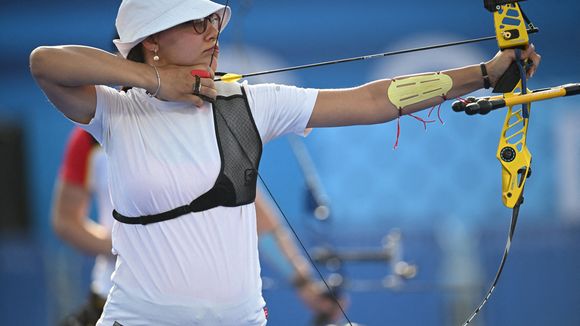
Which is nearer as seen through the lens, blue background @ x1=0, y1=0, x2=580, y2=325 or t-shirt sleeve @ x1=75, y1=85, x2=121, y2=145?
t-shirt sleeve @ x1=75, y1=85, x2=121, y2=145

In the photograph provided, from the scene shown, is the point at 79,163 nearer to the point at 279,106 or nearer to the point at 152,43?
the point at 152,43

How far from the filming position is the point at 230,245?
182cm

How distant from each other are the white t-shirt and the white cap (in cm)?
14

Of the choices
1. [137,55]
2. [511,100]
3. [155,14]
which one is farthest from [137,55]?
[511,100]

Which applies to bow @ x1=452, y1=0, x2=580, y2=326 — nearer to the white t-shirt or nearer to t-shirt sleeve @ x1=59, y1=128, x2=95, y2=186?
the white t-shirt

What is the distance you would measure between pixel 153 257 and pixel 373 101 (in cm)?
56

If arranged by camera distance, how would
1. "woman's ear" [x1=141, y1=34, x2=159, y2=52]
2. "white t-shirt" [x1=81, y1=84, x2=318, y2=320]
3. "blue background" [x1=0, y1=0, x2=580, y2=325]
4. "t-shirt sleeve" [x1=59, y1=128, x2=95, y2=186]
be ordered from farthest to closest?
"blue background" [x1=0, y1=0, x2=580, y2=325] → "t-shirt sleeve" [x1=59, y1=128, x2=95, y2=186] → "woman's ear" [x1=141, y1=34, x2=159, y2=52] → "white t-shirt" [x1=81, y1=84, x2=318, y2=320]

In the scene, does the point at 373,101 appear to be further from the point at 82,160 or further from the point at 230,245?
the point at 82,160

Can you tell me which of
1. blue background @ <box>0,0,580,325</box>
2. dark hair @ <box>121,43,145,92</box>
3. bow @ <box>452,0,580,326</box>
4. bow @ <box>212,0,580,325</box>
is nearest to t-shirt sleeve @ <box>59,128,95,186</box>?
blue background @ <box>0,0,580,325</box>

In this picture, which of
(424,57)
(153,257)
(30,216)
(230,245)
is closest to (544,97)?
(230,245)

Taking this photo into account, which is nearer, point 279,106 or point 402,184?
point 279,106

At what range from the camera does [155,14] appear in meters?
1.89

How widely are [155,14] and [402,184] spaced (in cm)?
208

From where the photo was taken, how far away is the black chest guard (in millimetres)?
1823
